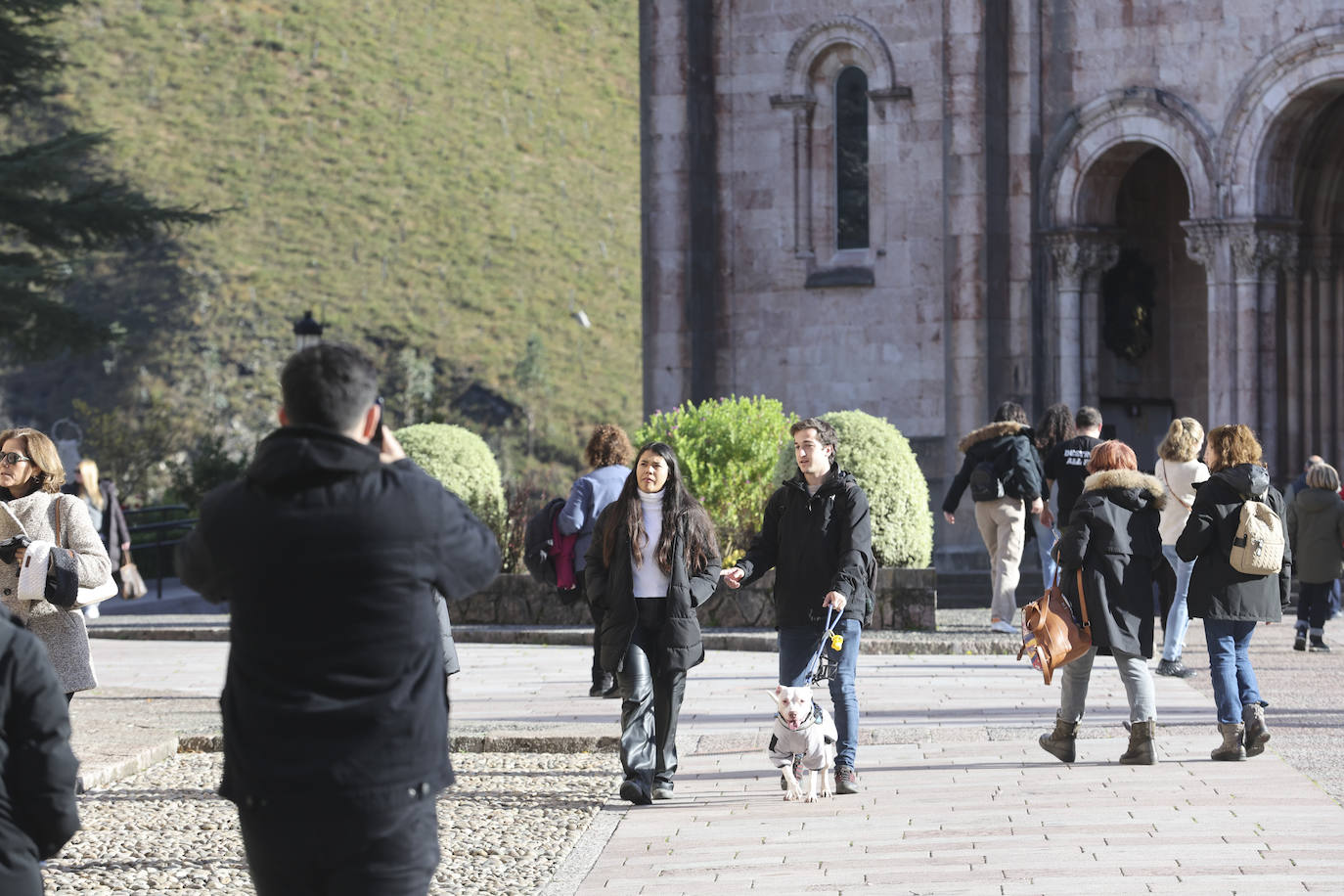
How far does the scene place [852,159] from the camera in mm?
23406

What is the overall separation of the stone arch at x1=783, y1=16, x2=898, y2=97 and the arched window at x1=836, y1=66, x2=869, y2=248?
353 millimetres

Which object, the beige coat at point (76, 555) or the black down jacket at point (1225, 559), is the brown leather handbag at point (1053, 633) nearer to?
the black down jacket at point (1225, 559)

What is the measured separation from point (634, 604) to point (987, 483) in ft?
23.8

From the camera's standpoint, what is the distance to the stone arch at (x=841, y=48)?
891 inches

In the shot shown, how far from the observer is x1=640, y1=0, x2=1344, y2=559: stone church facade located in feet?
69.1

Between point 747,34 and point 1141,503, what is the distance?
584 inches

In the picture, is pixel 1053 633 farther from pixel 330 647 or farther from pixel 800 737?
pixel 330 647

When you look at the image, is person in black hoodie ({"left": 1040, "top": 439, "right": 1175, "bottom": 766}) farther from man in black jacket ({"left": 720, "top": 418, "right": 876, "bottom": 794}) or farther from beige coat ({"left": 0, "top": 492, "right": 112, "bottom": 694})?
beige coat ({"left": 0, "top": 492, "right": 112, "bottom": 694})

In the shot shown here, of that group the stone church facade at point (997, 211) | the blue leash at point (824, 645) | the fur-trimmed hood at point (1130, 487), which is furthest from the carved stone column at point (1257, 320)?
the blue leash at point (824, 645)

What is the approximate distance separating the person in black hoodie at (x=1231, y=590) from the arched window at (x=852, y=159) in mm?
13286

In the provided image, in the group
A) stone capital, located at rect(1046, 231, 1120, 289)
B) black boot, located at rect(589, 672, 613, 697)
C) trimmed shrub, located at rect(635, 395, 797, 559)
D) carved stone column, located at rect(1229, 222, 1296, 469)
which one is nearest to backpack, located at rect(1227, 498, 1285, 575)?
black boot, located at rect(589, 672, 613, 697)

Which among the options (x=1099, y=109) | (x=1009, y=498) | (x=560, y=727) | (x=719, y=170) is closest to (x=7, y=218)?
(x=719, y=170)

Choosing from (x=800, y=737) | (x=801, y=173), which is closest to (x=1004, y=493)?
(x=800, y=737)

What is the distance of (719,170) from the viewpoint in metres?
23.8
